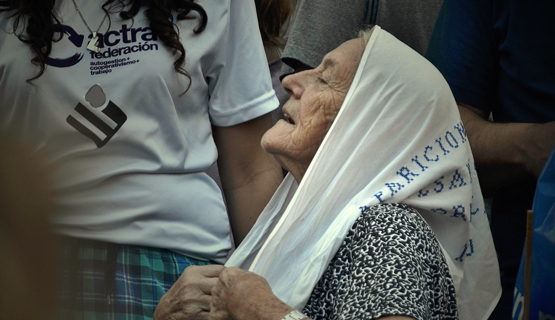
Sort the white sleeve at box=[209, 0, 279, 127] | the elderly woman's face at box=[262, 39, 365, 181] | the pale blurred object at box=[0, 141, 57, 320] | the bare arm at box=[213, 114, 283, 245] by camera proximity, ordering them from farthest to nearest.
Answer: the bare arm at box=[213, 114, 283, 245], the white sleeve at box=[209, 0, 279, 127], the elderly woman's face at box=[262, 39, 365, 181], the pale blurred object at box=[0, 141, 57, 320]

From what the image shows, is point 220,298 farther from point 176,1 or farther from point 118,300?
point 176,1

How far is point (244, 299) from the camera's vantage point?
4.67ft

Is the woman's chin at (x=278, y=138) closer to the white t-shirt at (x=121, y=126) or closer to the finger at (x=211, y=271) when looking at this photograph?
the white t-shirt at (x=121, y=126)

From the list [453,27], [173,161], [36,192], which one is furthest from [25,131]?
[453,27]

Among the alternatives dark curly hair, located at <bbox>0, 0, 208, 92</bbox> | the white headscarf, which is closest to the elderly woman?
the white headscarf

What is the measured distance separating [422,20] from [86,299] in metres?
1.73

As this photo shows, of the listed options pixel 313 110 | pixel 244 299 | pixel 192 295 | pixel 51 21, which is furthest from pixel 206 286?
pixel 51 21

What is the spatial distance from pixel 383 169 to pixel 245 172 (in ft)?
2.09

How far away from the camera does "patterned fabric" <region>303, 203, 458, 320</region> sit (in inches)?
52.6

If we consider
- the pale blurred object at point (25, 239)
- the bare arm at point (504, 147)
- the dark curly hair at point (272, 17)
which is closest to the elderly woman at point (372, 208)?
the bare arm at point (504, 147)

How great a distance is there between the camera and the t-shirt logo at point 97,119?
1719 mm

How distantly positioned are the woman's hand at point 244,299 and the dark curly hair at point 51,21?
2.29ft

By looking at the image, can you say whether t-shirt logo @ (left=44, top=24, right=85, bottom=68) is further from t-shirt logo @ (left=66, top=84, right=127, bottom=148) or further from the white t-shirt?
t-shirt logo @ (left=66, top=84, right=127, bottom=148)

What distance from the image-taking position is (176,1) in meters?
1.88
